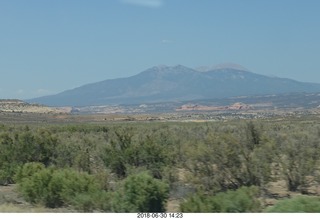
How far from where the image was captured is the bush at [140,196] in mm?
14812

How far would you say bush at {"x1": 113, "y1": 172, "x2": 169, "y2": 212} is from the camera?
14812 millimetres

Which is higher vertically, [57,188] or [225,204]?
[225,204]

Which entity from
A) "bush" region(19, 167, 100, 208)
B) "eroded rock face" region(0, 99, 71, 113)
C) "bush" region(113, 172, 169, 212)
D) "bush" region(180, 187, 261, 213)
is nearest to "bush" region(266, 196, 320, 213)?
"bush" region(180, 187, 261, 213)

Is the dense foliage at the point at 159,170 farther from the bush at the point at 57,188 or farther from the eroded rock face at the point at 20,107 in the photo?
the eroded rock face at the point at 20,107

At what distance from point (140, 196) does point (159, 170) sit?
25.6ft

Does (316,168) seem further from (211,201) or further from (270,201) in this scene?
(211,201)

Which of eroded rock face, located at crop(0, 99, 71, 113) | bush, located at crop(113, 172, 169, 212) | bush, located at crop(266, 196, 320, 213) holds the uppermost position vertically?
eroded rock face, located at crop(0, 99, 71, 113)

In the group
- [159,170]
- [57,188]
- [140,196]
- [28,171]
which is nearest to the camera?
[140,196]

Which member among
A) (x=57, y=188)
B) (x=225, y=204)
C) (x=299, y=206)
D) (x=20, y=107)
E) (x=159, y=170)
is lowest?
(x=159, y=170)

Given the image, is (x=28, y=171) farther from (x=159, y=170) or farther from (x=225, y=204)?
(x=225, y=204)

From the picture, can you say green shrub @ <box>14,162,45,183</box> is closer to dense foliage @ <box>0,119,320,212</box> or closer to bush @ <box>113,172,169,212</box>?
dense foliage @ <box>0,119,320,212</box>

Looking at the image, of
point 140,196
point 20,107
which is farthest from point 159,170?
point 20,107

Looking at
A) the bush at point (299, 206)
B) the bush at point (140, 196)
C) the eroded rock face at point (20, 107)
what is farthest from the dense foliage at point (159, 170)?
the eroded rock face at point (20, 107)

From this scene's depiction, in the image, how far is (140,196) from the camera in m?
15.0
